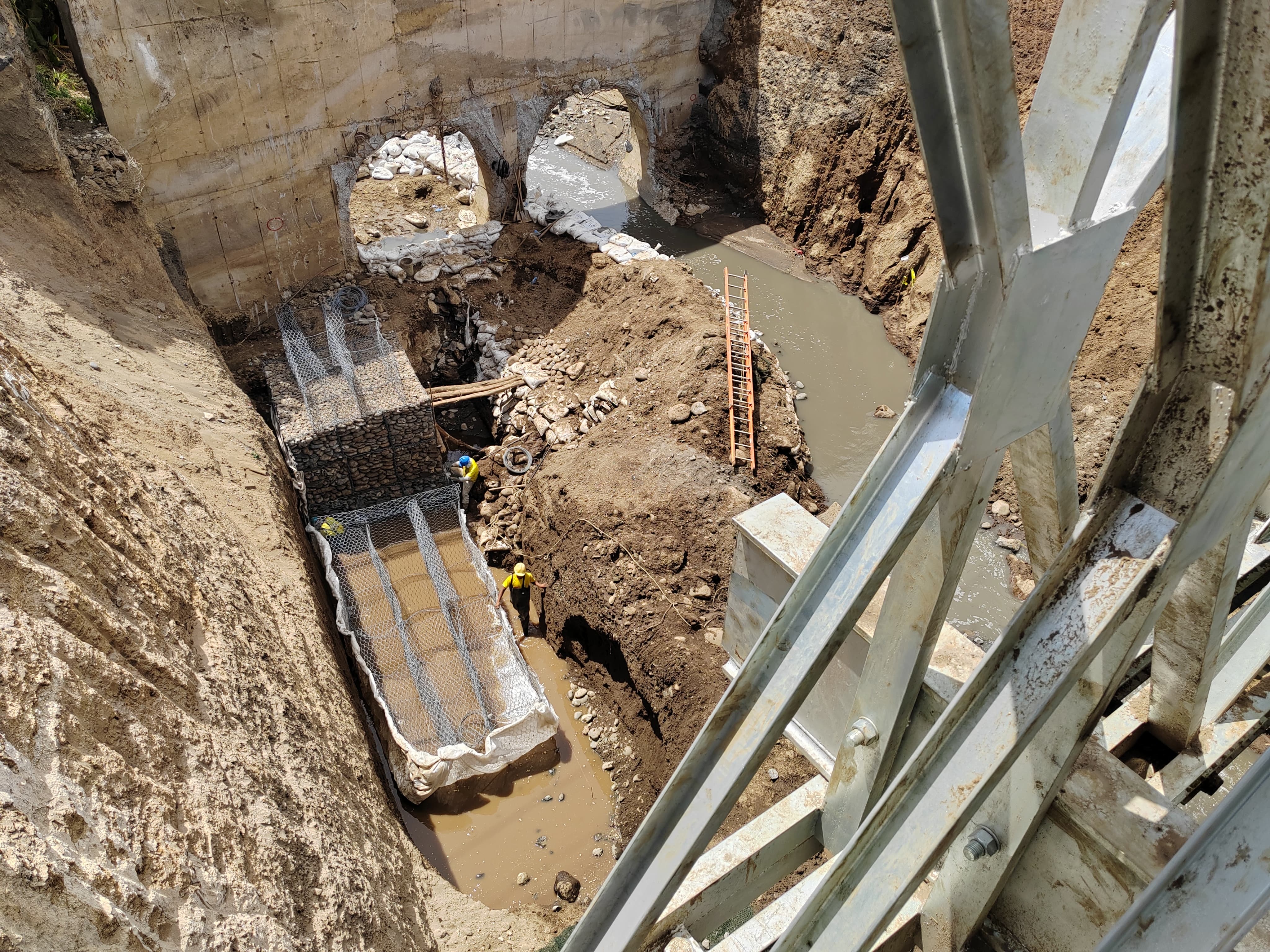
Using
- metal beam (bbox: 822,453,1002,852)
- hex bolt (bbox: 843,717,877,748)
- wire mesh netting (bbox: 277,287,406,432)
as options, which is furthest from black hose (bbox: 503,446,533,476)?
hex bolt (bbox: 843,717,877,748)

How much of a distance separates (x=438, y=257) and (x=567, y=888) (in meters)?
8.28

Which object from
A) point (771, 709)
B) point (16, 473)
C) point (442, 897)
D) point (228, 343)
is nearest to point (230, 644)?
point (16, 473)

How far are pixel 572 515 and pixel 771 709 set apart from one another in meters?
6.25

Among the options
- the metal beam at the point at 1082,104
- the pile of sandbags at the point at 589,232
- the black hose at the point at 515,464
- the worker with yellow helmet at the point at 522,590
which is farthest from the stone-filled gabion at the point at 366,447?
the metal beam at the point at 1082,104

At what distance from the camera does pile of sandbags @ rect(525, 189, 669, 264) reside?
11.6 meters

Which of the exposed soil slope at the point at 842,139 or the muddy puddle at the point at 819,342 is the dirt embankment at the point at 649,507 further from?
the exposed soil slope at the point at 842,139

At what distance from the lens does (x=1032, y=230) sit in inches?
75.8

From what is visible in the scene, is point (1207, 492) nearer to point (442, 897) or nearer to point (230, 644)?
point (230, 644)

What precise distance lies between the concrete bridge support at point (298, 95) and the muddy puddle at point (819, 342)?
248 centimetres

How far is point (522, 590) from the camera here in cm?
866

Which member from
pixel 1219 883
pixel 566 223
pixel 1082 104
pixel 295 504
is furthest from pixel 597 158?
pixel 1219 883

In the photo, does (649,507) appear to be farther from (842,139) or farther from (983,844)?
(842,139)

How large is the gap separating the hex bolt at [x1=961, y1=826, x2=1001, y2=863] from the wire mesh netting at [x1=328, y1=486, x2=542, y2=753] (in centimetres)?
462

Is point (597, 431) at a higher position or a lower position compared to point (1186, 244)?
lower
